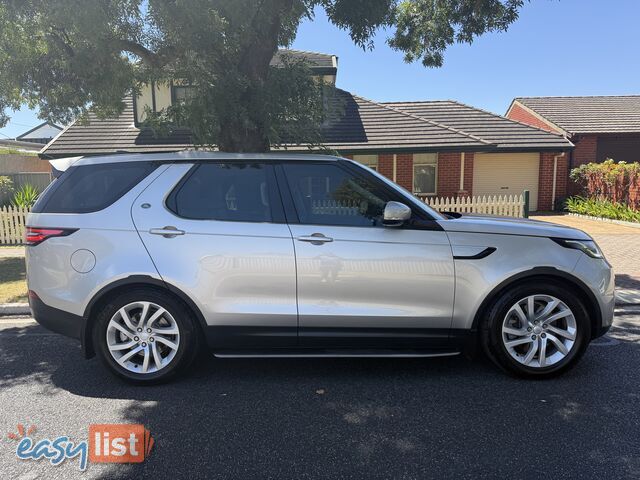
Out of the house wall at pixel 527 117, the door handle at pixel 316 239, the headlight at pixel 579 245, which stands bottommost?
the headlight at pixel 579 245

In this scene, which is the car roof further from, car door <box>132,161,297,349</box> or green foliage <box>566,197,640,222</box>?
green foliage <box>566,197,640,222</box>

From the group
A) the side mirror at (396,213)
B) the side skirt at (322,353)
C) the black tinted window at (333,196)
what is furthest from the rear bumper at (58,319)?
the side mirror at (396,213)

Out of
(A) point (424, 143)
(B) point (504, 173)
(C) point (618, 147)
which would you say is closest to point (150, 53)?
(A) point (424, 143)

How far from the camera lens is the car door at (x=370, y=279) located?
3557 mm

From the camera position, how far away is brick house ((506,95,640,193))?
1775cm

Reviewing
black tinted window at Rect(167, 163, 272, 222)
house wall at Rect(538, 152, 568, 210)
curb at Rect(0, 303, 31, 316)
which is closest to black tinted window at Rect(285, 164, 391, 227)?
black tinted window at Rect(167, 163, 272, 222)

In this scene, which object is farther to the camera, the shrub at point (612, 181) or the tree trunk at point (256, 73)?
the shrub at point (612, 181)

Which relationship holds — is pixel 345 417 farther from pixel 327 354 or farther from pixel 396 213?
pixel 396 213

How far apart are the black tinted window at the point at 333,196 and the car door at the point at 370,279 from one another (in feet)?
0.03

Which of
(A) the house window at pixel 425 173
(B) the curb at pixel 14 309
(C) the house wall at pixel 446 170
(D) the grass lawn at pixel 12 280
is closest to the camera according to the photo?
(B) the curb at pixel 14 309

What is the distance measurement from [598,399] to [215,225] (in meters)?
3.13

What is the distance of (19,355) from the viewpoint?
14.8 ft

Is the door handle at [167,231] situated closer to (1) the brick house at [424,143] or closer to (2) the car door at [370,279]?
(2) the car door at [370,279]

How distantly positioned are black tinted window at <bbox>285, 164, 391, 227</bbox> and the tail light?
1.80m
